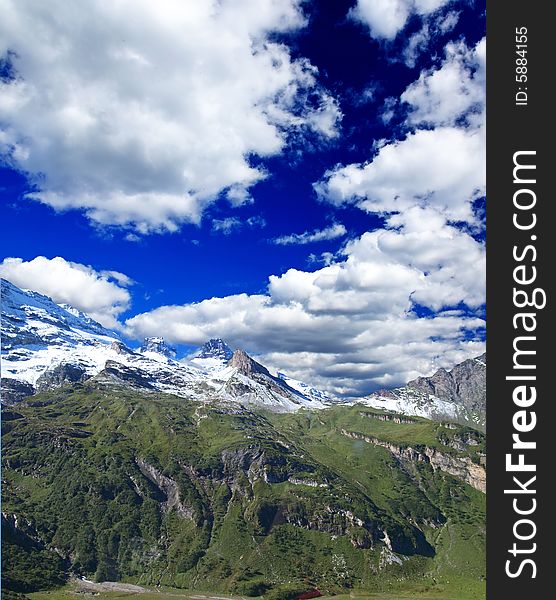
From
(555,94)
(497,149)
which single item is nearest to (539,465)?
(497,149)

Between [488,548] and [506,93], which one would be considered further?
[506,93]

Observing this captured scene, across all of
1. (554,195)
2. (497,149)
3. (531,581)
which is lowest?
(531,581)

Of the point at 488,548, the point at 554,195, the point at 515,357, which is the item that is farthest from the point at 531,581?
the point at 554,195

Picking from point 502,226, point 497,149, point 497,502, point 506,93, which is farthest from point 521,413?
→ point 506,93

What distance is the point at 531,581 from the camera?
14.5 m

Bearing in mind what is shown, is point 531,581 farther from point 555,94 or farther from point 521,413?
point 555,94

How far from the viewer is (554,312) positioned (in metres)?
14.5

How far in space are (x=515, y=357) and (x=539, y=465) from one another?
3043mm

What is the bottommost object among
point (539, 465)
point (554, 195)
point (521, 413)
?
point (539, 465)

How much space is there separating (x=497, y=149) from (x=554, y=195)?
6.91 ft

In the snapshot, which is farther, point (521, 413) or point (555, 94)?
point (555, 94)

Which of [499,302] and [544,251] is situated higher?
[544,251]

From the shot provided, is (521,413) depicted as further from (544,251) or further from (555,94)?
(555,94)

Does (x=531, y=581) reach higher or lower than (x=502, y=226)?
lower
